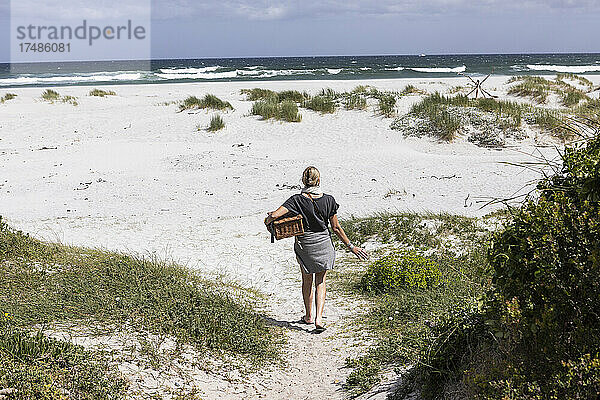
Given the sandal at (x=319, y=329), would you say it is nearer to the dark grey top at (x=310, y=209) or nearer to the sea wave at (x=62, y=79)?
the dark grey top at (x=310, y=209)

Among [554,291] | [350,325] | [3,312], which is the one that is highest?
[554,291]

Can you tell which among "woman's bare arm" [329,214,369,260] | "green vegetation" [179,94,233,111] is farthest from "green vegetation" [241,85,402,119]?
"woman's bare arm" [329,214,369,260]

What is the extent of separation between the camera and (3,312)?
5.29 metres

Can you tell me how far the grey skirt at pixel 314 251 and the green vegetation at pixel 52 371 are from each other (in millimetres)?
2351

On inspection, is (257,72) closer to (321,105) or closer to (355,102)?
(355,102)

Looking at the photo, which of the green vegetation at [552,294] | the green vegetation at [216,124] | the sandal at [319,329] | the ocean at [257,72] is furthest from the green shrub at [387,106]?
the ocean at [257,72]

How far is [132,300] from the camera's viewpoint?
5.99 m

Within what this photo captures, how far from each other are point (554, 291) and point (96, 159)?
16.3m

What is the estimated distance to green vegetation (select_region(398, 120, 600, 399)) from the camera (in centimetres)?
303

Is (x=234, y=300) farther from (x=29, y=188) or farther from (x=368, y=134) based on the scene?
(x=368, y=134)

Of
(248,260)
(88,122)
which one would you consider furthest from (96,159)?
(248,260)

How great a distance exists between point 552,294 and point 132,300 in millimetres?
4251

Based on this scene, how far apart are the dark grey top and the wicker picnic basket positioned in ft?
0.33

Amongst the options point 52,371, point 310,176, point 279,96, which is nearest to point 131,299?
point 52,371
